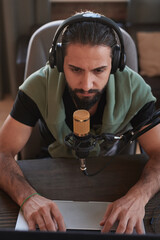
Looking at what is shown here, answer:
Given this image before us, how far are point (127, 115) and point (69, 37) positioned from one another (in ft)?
1.32

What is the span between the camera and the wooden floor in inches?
104

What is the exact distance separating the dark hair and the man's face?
0.06 ft

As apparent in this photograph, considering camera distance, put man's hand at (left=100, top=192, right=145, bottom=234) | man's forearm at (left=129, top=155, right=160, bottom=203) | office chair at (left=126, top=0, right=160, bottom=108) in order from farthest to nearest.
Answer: office chair at (left=126, top=0, right=160, bottom=108), man's forearm at (left=129, top=155, right=160, bottom=203), man's hand at (left=100, top=192, right=145, bottom=234)

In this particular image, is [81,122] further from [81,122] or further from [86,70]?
[86,70]

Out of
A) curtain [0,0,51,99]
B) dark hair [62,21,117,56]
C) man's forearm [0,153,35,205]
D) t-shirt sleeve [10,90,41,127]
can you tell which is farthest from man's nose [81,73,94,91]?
curtain [0,0,51,99]

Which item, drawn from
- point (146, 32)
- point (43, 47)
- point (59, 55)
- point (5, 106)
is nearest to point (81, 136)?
point (59, 55)

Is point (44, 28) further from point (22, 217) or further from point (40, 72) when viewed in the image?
point (22, 217)

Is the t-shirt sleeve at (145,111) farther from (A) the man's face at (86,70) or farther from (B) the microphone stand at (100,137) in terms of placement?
(B) the microphone stand at (100,137)

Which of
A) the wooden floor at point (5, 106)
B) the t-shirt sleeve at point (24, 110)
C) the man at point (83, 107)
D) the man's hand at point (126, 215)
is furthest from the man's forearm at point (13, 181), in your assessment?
the wooden floor at point (5, 106)

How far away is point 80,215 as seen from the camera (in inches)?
37.3

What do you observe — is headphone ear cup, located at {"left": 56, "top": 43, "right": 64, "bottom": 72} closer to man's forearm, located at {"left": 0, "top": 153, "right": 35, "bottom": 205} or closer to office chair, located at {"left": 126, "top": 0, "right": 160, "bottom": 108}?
man's forearm, located at {"left": 0, "top": 153, "right": 35, "bottom": 205}

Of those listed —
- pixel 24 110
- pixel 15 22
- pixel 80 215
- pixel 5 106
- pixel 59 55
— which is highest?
pixel 59 55

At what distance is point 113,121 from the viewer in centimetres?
123

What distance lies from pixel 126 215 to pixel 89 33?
614 millimetres
